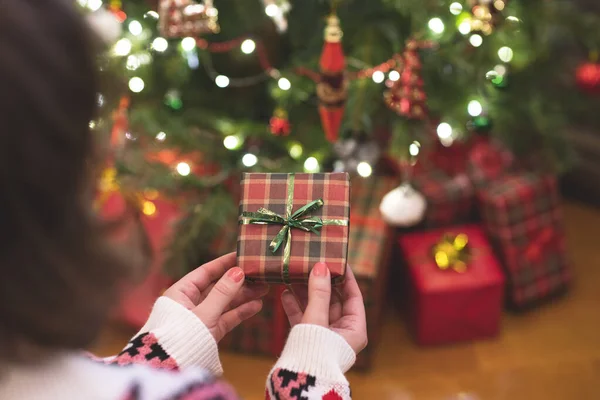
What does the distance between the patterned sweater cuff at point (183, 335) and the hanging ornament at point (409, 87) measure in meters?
0.80

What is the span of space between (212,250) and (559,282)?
1177mm

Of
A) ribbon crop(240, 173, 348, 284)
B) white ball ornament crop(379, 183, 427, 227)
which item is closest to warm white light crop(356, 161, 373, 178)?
white ball ornament crop(379, 183, 427, 227)

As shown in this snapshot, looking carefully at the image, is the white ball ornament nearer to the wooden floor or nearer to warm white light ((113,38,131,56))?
the wooden floor

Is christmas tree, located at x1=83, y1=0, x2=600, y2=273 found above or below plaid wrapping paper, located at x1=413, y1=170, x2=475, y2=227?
above

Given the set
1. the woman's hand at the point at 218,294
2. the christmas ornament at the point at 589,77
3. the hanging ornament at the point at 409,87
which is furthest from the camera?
the christmas ornament at the point at 589,77

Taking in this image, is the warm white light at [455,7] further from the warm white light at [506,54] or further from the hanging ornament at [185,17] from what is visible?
the hanging ornament at [185,17]

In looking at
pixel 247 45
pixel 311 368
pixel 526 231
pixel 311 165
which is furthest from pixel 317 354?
pixel 526 231

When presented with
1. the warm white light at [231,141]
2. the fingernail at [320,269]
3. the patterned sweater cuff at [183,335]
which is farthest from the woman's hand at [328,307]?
the warm white light at [231,141]

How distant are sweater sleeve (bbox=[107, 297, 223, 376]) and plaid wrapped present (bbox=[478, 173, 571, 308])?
4.10ft

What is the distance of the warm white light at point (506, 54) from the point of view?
5.23 feet

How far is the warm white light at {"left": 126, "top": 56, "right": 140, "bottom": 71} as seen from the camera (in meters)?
1.57

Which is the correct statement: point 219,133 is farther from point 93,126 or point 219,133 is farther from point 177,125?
point 93,126

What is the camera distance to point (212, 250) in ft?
5.44

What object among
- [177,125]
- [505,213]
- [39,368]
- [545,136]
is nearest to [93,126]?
[39,368]
